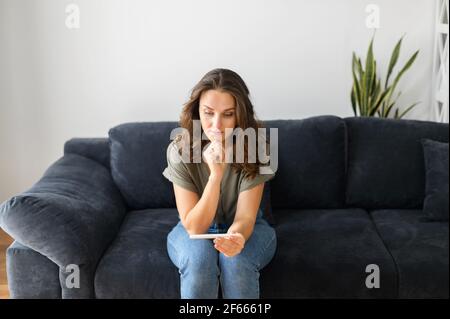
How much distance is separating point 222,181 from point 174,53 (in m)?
0.84

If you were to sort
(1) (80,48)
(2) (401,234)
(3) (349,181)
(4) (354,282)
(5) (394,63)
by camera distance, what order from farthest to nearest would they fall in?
(1) (80,48)
(5) (394,63)
(3) (349,181)
(2) (401,234)
(4) (354,282)

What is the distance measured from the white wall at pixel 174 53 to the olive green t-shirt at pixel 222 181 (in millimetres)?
770

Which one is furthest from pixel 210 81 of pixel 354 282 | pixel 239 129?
pixel 354 282

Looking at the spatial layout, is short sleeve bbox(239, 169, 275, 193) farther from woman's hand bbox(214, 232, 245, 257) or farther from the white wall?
the white wall

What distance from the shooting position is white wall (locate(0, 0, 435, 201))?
89.3 inches

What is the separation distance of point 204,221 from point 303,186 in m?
0.56

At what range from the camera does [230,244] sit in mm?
1446

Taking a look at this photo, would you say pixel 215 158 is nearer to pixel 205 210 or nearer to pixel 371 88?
pixel 205 210

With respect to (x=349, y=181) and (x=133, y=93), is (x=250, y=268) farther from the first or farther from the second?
(x=133, y=93)

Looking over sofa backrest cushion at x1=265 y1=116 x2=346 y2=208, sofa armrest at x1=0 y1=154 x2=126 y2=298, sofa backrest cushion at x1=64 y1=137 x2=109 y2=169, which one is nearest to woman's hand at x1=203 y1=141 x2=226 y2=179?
sofa armrest at x1=0 y1=154 x2=126 y2=298

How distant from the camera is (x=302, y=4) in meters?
2.26

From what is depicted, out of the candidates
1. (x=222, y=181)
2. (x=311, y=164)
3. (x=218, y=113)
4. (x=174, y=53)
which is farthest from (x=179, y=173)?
(x=174, y=53)

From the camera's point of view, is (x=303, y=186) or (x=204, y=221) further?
(x=303, y=186)

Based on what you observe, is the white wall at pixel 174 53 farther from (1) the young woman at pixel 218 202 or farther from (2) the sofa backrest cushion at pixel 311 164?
(1) the young woman at pixel 218 202
